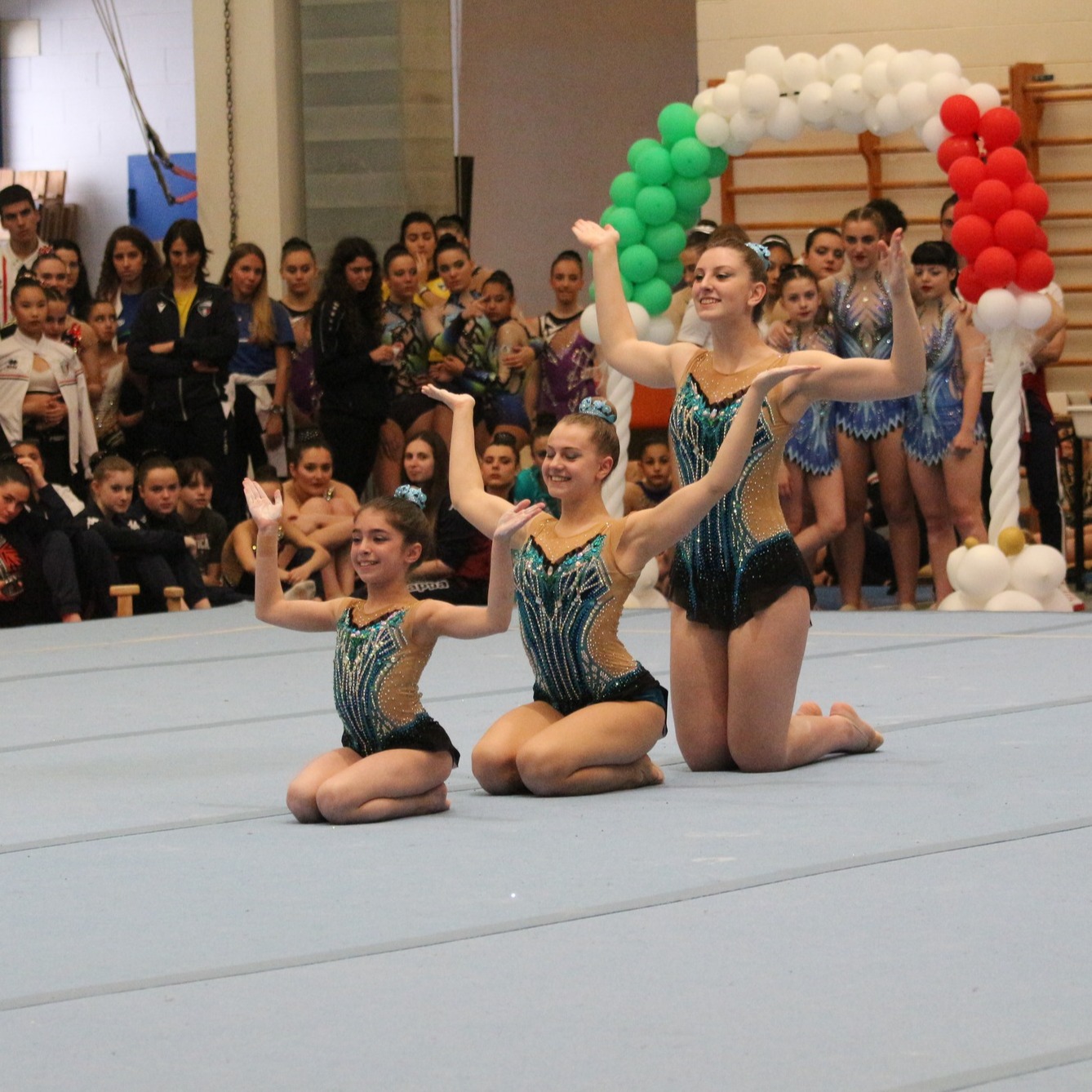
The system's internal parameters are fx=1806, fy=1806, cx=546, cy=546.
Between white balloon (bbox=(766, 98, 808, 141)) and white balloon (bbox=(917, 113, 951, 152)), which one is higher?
white balloon (bbox=(766, 98, 808, 141))

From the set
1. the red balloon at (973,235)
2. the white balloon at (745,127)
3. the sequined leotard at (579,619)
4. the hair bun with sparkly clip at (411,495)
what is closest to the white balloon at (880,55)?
the white balloon at (745,127)

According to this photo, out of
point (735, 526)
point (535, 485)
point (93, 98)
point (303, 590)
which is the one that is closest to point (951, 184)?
point (535, 485)

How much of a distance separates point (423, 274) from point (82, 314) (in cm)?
153

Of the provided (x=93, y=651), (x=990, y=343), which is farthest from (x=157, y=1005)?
(x=990, y=343)

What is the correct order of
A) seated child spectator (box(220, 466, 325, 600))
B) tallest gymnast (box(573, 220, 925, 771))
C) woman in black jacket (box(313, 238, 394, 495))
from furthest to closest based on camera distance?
woman in black jacket (box(313, 238, 394, 495)), seated child spectator (box(220, 466, 325, 600)), tallest gymnast (box(573, 220, 925, 771))

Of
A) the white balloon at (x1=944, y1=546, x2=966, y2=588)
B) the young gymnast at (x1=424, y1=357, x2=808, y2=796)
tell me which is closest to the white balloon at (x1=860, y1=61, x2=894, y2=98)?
the white balloon at (x1=944, y1=546, x2=966, y2=588)

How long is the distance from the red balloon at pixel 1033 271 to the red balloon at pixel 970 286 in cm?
13

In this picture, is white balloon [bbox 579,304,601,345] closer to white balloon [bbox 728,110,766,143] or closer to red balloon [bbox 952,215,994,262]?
white balloon [bbox 728,110,766,143]

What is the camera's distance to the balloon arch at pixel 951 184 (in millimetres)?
6449

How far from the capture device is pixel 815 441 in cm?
660

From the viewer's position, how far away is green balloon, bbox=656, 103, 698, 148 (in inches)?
276

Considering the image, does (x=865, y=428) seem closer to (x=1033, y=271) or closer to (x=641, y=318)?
(x=1033, y=271)

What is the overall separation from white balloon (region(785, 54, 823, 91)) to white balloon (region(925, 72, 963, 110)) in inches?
18.7

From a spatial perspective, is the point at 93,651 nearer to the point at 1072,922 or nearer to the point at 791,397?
the point at 791,397
